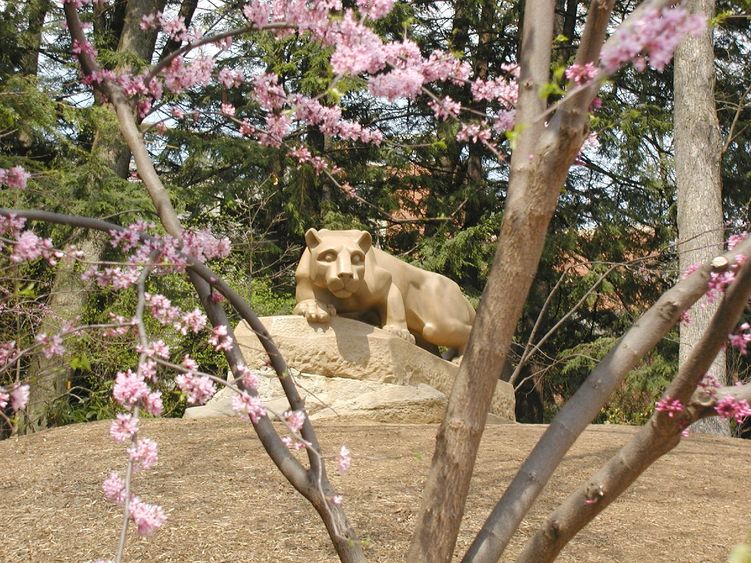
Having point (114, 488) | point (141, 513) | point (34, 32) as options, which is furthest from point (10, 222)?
point (34, 32)

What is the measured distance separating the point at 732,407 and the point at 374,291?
5953 mm

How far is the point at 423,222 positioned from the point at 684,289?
42.4 feet

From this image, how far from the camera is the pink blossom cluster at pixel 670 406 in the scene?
2646 millimetres

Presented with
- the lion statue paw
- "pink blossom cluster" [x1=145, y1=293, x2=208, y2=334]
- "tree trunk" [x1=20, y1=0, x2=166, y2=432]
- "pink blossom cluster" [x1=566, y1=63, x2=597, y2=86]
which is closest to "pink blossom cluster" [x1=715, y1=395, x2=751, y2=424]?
"pink blossom cluster" [x1=566, y1=63, x2=597, y2=86]

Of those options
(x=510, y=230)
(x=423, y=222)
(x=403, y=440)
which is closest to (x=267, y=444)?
(x=510, y=230)

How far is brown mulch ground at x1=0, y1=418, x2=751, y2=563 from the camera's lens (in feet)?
15.6

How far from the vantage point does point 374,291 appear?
8.48 meters

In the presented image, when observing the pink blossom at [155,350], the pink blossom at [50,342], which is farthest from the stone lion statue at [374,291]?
the pink blossom at [155,350]

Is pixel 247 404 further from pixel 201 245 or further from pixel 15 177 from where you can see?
pixel 15 177

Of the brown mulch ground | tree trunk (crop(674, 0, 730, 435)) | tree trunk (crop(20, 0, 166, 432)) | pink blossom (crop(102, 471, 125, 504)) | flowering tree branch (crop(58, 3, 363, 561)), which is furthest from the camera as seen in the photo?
tree trunk (crop(674, 0, 730, 435))

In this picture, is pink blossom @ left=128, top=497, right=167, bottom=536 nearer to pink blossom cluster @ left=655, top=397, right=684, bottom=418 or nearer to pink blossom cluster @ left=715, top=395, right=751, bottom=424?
pink blossom cluster @ left=655, top=397, right=684, bottom=418

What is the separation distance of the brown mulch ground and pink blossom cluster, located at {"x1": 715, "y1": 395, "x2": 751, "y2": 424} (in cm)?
185

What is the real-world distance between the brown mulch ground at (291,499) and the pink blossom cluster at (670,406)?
70.1 inches

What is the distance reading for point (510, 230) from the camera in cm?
280
